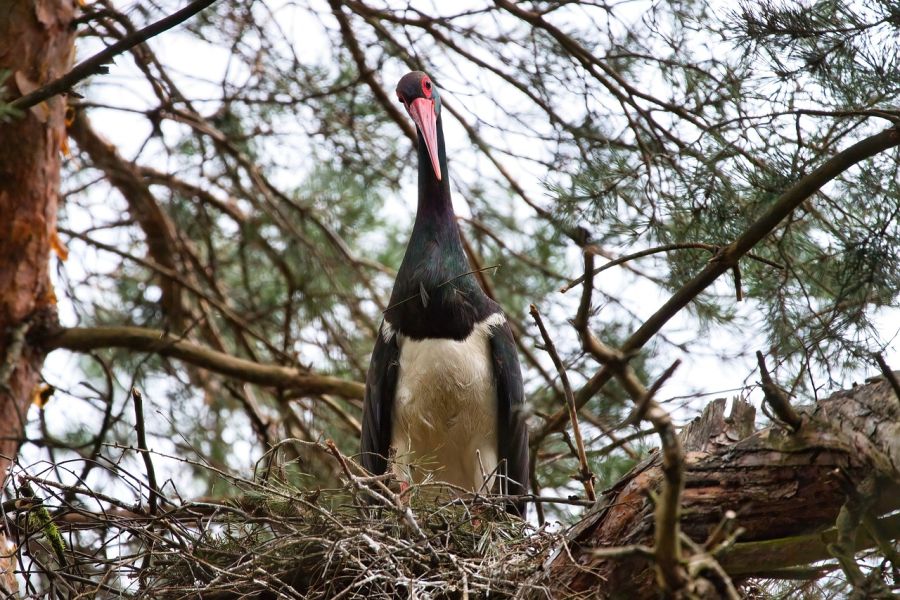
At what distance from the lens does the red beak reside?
3.86m

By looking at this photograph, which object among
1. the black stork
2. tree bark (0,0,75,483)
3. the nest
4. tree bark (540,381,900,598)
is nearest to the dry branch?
tree bark (540,381,900,598)

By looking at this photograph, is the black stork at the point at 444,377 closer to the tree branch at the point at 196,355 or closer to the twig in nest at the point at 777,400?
the tree branch at the point at 196,355

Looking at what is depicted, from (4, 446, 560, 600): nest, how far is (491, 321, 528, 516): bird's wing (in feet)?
3.04

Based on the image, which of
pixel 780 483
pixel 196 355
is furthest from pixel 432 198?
pixel 780 483

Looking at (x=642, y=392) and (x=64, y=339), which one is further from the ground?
(x=64, y=339)

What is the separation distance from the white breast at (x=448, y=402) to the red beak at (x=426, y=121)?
711 mm

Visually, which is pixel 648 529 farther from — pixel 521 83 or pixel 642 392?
pixel 521 83

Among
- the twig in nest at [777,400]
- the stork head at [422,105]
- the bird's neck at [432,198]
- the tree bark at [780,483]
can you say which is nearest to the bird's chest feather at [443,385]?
the bird's neck at [432,198]

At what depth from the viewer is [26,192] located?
12.6ft

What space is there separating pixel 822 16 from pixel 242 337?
10.0 ft

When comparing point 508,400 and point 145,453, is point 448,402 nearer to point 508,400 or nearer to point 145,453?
point 508,400

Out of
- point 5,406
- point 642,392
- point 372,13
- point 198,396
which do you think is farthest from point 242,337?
point 642,392

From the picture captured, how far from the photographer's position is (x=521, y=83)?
4.04m

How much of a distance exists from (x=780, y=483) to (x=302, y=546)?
4.06ft
